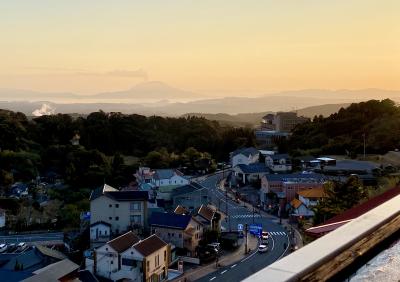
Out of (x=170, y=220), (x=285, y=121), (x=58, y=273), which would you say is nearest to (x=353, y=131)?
(x=285, y=121)

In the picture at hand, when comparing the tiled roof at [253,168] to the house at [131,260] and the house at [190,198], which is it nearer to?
the house at [190,198]

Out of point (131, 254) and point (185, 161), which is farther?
point (185, 161)

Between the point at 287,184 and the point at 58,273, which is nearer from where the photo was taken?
the point at 58,273

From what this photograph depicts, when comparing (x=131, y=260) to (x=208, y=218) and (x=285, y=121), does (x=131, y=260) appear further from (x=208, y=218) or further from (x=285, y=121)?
(x=285, y=121)

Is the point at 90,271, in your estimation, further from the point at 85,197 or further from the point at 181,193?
the point at 85,197

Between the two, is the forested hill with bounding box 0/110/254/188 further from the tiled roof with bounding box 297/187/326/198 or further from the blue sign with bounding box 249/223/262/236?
the tiled roof with bounding box 297/187/326/198

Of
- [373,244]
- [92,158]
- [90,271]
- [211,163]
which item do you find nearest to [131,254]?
[90,271]
